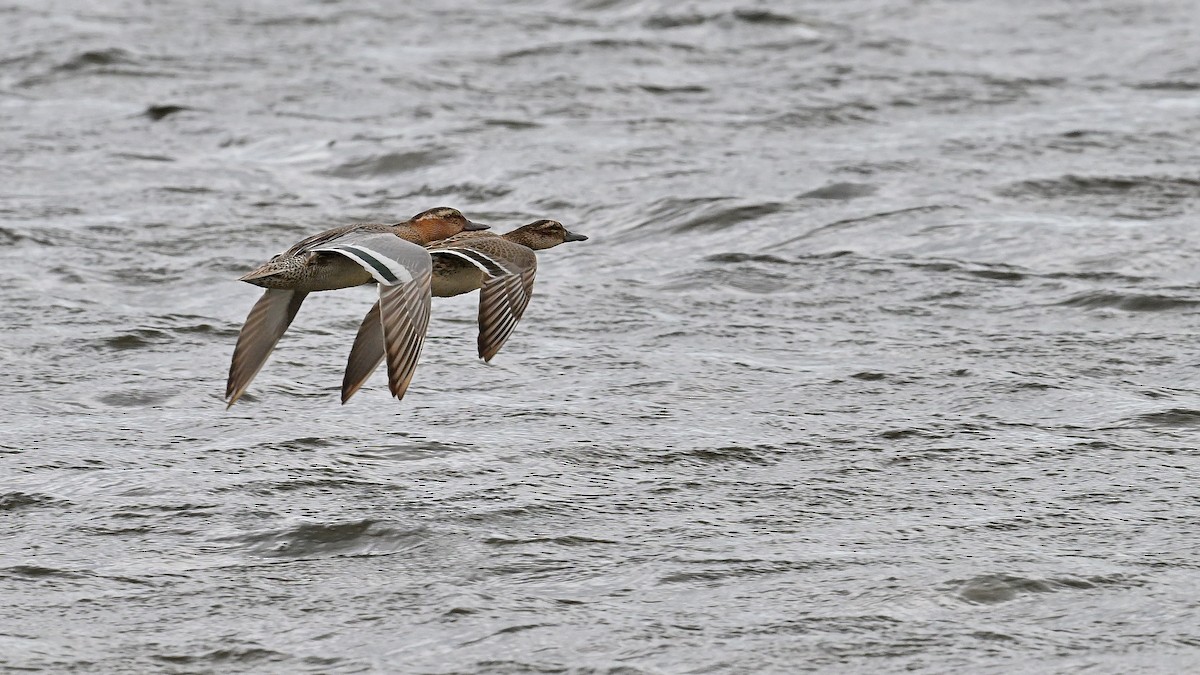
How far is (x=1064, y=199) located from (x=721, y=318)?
297 cm

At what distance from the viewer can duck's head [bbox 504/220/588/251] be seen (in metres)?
8.80

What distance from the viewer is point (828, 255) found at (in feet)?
36.5

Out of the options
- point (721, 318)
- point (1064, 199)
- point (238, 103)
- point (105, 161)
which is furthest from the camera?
point (238, 103)

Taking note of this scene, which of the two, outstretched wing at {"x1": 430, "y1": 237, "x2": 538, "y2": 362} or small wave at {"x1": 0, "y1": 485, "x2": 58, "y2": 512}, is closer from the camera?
small wave at {"x1": 0, "y1": 485, "x2": 58, "y2": 512}

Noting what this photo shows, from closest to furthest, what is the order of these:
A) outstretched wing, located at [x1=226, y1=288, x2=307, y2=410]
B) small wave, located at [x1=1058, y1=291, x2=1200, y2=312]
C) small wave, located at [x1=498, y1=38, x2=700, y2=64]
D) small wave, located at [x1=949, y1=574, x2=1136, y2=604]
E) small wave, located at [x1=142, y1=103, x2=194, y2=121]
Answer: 1. small wave, located at [x1=949, y1=574, x2=1136, y2=604]
2. outstretched wing, located at [x1=226, y1=288, x2=307, y2=410]
3. small wave, located at [x1=1058, y1=291, x2=1200, y2=312]
4. small wave, located at [x1=142, y1=103, x2=194, y2=121]
5. small wave, located at [x1=498, y1=38, x2=700, y2=64]

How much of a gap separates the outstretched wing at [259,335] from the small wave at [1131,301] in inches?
159

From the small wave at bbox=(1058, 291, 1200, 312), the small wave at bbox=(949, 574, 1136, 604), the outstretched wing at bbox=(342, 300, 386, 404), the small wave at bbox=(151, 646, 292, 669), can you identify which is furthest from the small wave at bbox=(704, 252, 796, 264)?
the small wave at bbox=(151, 646, 292, 669)

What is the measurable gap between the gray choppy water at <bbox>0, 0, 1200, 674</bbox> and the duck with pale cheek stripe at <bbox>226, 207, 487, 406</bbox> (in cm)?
45

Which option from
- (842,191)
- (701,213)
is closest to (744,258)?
(701,213)

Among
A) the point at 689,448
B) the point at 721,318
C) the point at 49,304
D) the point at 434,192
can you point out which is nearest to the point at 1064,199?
the point at 721,318

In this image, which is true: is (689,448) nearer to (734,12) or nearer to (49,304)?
(49,304)

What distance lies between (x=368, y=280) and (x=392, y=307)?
30.9 inches

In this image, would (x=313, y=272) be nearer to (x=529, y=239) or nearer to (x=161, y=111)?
(x=529, y=239)

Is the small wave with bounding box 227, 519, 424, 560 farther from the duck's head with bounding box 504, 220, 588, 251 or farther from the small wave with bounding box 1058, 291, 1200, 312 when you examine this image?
the small wave with bounding box 1058, 291, 1200, 312
